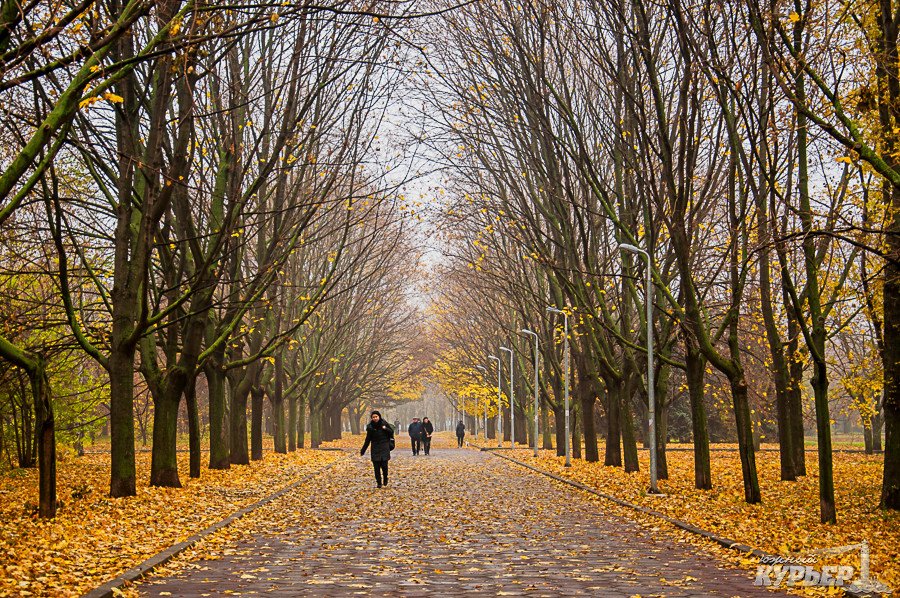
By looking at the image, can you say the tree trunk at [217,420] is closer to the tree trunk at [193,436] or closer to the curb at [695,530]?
the tree trunk at [193,436]

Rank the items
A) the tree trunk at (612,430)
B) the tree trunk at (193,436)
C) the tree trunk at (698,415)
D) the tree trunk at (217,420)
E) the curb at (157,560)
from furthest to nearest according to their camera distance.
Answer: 1. the tree trunk at (612,430)
2. the tree trunk at (217,420)
3. the tree trunk at (193,436)
4. the tree trunk at (698,415)
5. the curb at (157,560)

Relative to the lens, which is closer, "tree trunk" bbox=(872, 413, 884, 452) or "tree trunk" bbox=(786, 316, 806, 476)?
"tree trunk" bbox=(786, 316, 806, 476)

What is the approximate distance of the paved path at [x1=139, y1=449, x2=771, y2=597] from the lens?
959 cm

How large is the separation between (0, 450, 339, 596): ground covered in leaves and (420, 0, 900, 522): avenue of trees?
846 cm

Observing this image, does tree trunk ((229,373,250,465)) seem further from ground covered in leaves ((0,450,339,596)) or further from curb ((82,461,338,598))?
curb ((82,461,338,598))

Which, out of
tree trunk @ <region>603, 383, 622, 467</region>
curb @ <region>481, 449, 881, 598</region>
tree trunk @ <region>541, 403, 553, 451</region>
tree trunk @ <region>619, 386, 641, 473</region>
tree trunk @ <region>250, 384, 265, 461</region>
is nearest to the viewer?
curb @ <region>481, 449, 881, 598</region>

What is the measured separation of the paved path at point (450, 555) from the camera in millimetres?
9586

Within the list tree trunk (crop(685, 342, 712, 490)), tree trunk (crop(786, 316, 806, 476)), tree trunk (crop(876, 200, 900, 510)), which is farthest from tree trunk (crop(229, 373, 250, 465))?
tree trunk (crop(876, 200, 900, 510))

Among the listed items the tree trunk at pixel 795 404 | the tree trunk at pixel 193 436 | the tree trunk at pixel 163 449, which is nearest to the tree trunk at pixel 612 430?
the tree trunk at pixel 795 404

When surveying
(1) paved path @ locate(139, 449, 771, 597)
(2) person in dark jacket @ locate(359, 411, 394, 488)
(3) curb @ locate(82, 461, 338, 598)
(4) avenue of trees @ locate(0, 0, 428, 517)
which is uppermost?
(4) avenue of trees @ locate(0, 0, 428, 517)

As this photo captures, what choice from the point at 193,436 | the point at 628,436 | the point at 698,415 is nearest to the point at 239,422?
the point at 193,436

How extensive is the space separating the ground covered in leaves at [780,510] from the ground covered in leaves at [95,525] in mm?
7426

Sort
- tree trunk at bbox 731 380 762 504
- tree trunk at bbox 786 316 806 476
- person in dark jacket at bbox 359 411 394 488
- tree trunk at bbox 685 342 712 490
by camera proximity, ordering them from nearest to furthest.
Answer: tree trunk at bbox 731 380 762 504 < tree trunk at bbox 685 342 712 490 < person in dark jacket at bbox 359 411 394 488 < tree trunk at bbox 786 316 806 476

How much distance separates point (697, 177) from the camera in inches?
927
